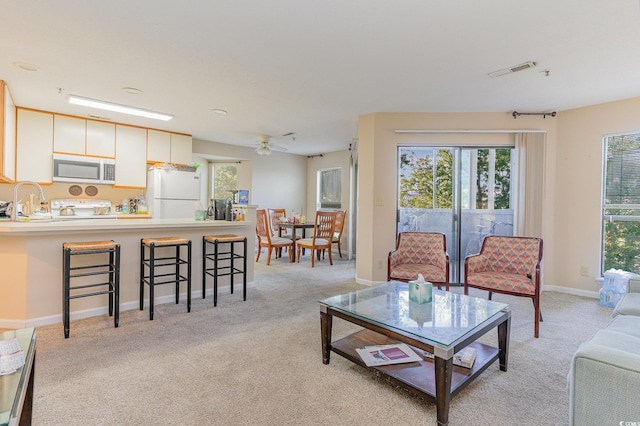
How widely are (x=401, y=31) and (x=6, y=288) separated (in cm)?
385

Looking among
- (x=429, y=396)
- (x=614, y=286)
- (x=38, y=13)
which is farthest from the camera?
(x=614, y=286)

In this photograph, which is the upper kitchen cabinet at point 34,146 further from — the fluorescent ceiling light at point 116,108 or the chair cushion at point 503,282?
the chair cushion at point 503,282

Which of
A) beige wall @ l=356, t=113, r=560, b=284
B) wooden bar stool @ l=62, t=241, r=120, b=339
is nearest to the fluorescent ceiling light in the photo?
wooden bar stool @ l=62, t=241, r=120, b=339

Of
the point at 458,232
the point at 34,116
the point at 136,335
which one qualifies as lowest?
the point at 136,335

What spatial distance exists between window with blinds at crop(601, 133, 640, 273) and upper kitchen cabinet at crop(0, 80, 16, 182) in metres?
6.94

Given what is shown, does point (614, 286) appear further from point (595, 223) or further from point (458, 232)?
point (458, 232)

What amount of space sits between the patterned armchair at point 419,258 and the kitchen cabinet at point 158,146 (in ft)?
14.0

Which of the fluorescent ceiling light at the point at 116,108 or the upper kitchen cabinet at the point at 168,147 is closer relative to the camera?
the fluorescent ceiling light at the point at 116,108

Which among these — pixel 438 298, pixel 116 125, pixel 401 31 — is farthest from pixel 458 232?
pixel 116 125

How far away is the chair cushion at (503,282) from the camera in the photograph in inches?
109

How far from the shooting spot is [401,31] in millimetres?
2305

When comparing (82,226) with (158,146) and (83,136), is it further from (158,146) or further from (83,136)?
(158,146)

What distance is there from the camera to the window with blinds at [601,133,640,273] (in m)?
3.68


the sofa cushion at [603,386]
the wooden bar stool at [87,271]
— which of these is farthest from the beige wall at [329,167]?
the sofa cushion at [603,386]
